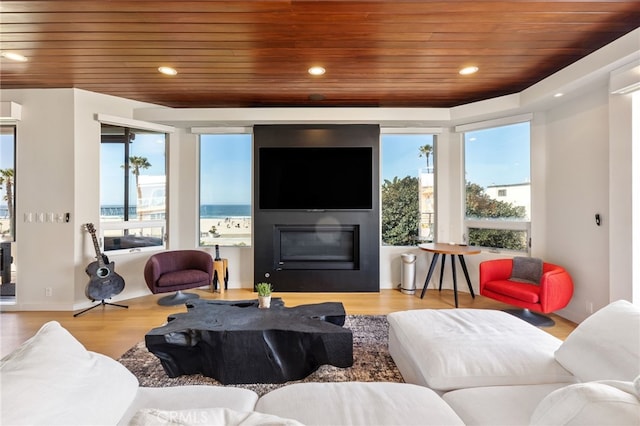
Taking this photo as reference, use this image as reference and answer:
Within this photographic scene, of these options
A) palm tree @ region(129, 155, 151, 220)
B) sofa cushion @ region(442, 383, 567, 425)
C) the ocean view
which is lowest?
sofa cushion @ region(442, 383, 567, 425)

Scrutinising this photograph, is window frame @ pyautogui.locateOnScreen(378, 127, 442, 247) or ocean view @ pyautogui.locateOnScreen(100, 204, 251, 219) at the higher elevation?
window frame @ pyautogui.locateOnScreen(378, 127, 442, 247)

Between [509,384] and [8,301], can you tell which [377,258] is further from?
[8,301]

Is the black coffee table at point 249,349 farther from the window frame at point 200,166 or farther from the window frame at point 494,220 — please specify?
the window frame at point 494,220

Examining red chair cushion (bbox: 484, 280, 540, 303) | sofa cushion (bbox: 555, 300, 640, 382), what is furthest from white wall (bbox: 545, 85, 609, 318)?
sofa cushion (bbox: 555, 300, 640, 382)

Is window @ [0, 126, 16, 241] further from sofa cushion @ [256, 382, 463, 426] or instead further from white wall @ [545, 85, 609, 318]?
white wall @ [545, 85, 609, 318]

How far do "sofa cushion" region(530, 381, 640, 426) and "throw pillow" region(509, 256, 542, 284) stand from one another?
305cm

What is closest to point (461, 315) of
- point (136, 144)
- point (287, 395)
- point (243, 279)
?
point (287, 395)

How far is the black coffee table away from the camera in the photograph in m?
2.06

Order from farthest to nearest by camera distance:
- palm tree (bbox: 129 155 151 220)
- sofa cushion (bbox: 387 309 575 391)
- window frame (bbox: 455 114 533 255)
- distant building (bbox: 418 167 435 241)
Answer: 1. distant building (bbox: 418 167 435 241)
2. palm tree (bbox: 129 155 151 220)
3. window frame (bbox: 455 114 533 255)
4. sofa cushion (bbox: 387 309 575 391)

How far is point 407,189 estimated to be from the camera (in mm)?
4703

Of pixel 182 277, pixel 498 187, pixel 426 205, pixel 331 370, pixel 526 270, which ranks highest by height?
pixel 498 187

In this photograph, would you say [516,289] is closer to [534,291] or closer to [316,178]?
[534,291]

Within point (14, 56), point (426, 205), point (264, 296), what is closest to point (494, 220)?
point (426, 205)

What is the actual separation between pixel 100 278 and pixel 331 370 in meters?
3.06
